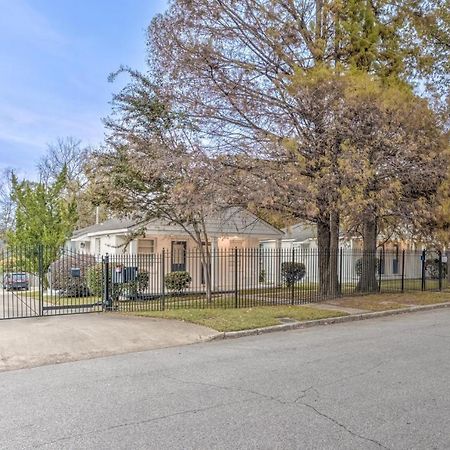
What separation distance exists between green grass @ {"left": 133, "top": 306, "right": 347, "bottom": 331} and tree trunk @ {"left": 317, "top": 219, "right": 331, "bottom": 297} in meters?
3.38

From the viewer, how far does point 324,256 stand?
18375mm

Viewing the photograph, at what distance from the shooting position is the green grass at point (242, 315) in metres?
11.6

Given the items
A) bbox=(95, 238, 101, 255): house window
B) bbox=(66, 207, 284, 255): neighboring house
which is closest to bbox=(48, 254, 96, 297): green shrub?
bbox=(66, 207, 284, 255): neighboring house

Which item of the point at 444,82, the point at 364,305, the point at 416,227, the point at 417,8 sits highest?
the point at 417,8

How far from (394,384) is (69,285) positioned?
47.7ft

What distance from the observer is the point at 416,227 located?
16.9 m

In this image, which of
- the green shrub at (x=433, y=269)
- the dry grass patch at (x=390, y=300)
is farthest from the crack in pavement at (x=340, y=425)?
the green shrub at (x=433, y=269)

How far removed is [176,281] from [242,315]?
6.09 m

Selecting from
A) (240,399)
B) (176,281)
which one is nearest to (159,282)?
(176,281)

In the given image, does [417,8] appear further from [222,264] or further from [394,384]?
[394,384]

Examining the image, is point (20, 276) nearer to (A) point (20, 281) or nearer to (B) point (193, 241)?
(A) point (20, 281)

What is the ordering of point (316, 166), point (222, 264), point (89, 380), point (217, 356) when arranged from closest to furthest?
point (89, 380), point (217, 356), point (316, 166), point (222, 264)

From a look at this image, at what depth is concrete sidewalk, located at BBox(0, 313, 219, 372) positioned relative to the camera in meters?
8.69

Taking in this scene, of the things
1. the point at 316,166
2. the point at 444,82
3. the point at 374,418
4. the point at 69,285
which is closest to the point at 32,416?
the point at 374,418
